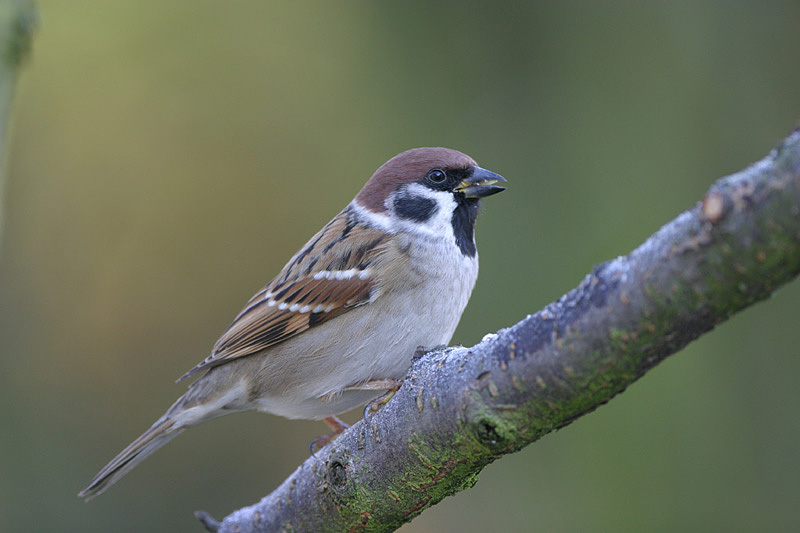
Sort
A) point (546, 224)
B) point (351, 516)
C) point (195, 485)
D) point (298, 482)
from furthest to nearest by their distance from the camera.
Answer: point (195, 485) → point (546, 224) → point (298, 482) → point (351, 516)

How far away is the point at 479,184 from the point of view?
10.1ft

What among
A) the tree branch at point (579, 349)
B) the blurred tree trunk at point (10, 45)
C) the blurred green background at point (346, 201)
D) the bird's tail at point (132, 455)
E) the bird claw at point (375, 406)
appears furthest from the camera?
the blurred green background at point (346, 201)

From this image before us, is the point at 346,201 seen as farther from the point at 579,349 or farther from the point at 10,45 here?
the point at 579,349

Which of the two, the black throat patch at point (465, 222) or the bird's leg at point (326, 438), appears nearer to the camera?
the bird's leg at point (326, 438)

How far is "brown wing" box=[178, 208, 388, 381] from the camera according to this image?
2.99 m

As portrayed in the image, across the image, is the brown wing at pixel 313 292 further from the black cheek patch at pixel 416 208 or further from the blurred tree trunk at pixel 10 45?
the blurred tree trunk at pixel 10 45

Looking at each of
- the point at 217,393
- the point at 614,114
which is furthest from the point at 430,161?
the point at 614,114

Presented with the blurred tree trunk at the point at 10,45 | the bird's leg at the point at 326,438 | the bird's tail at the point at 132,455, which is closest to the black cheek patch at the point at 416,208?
the bird's leg at the point at 326,438

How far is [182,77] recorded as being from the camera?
19.2ft

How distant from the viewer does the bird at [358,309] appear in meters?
A: 2.88

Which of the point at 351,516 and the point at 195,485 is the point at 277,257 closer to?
the point at 195,485

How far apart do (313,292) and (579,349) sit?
187 cm

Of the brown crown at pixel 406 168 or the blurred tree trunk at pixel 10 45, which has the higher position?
the blurred tree trunk at pixel 10 45

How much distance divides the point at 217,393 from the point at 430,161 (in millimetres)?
1266
